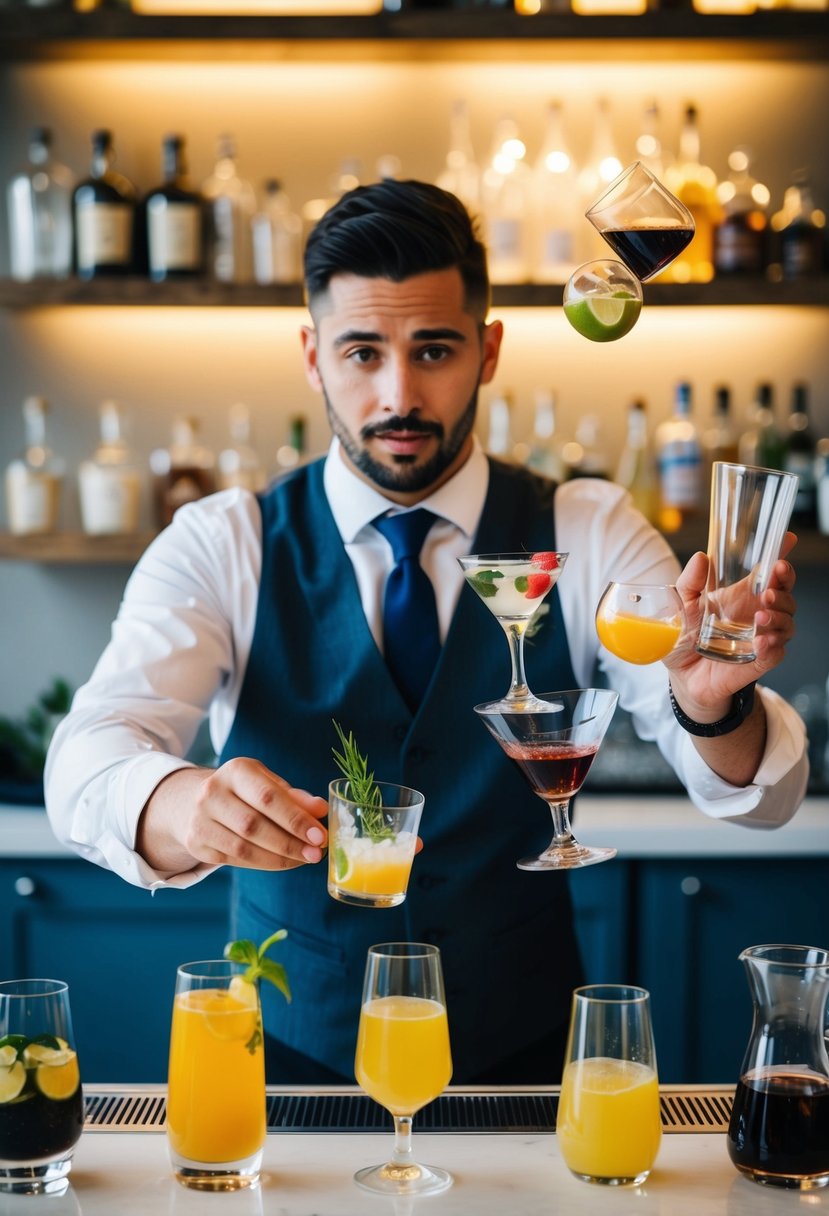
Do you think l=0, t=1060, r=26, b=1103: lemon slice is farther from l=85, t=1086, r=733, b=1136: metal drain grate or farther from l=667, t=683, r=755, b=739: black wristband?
l=667, t=683, r=755, b=739: black wristband

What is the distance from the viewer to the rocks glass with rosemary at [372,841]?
119cm

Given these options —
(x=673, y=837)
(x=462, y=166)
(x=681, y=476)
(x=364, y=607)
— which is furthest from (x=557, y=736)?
(x=462, y=166)

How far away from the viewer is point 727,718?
147 centimetres

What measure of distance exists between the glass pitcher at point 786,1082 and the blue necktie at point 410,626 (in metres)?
0.74

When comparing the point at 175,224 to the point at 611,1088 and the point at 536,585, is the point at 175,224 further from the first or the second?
the point at 611,1088

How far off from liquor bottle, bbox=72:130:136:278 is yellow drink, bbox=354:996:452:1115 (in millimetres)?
2259

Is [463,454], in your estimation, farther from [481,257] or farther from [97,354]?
[97,354]

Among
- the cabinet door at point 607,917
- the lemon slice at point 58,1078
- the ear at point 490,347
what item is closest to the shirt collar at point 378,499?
the ear at point 490,347

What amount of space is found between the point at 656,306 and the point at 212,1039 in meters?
2.26

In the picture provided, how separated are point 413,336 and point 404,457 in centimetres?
16

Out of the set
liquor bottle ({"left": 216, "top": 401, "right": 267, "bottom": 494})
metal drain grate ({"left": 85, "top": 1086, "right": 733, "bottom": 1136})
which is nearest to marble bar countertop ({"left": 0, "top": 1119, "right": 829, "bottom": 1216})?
metal drain grate ({"left": 85, "top": 1086, "right": 733, "bottom": 1136})

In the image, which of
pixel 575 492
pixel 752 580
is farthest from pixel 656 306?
pixel 752 580

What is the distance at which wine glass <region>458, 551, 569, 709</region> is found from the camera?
1.25m

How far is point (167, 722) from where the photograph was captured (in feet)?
5.74
